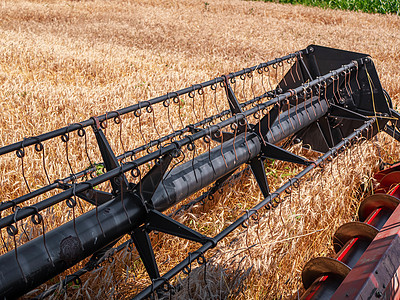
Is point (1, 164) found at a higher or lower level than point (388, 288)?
higher

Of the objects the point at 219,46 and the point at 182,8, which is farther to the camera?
the point at 182,8

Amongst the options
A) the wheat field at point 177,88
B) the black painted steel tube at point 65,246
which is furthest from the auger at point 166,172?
the wheat field at point 177,88

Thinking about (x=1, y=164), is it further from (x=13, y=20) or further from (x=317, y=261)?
(x=13, y=20)

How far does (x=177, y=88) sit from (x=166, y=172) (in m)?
3.41

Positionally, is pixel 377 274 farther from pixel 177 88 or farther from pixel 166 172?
pixel 177 88

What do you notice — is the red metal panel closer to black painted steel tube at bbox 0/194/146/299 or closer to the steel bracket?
the steel bracket

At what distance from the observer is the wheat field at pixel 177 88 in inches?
93.1

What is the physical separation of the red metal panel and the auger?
0.44 meters

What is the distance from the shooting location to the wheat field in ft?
7.76

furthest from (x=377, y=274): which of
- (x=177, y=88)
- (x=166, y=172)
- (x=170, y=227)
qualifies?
(x=177, y=88)

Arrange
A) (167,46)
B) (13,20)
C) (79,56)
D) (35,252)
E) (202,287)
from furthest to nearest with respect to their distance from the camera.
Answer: (13,20), (167,46), (79,56), (202,287), (35,252)

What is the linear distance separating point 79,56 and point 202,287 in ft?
20.0

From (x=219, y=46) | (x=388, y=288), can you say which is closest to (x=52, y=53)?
(x=219, y=46)

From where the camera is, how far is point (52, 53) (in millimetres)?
7344
